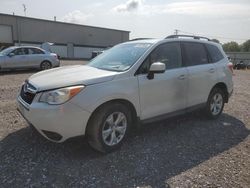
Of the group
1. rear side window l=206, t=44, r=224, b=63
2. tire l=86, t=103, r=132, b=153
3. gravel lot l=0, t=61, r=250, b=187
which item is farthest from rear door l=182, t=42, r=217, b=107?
tire l=86, t=103, r=132, b=153

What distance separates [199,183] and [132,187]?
894 millimetres

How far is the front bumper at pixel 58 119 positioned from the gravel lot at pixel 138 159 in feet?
0.60

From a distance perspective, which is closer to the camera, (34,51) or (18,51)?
(18,51)

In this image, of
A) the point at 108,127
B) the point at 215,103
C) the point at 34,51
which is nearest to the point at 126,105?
the point at 108,127

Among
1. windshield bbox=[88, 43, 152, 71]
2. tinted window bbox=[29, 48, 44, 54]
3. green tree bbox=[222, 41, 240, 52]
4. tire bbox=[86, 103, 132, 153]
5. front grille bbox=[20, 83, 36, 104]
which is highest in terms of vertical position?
windshield bbox=[88, 43, 152, 71]

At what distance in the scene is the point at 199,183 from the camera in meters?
3.61

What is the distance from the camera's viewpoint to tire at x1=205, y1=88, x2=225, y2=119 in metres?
6.12

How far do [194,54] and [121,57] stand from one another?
5.56 feet

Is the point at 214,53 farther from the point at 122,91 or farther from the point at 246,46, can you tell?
the point at 246,46

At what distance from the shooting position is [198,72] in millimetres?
5641

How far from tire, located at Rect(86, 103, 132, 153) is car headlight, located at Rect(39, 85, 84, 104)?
471mm

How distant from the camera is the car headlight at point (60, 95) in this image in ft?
12.4

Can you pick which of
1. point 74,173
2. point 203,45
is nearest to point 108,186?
point 74,173

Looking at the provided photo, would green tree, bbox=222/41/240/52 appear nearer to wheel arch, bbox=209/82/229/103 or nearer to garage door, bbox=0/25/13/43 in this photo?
garage door, bbox=0/25/13/43
